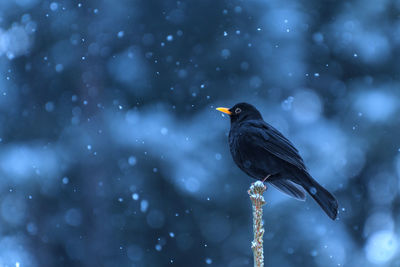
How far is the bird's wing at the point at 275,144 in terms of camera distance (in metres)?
3.27

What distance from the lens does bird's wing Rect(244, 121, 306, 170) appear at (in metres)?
3.27

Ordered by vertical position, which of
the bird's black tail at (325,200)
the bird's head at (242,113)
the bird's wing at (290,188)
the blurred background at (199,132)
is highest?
the blurred background at (199,132)

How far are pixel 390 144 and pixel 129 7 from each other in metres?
4.72

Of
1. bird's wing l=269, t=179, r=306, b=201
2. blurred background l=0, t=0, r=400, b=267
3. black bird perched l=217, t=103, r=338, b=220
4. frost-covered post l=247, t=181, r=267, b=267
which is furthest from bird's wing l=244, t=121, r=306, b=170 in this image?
blurred background l=0, t=0, r=400, b=267

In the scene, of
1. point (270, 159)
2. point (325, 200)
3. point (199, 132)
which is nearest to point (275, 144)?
point (270, 159)

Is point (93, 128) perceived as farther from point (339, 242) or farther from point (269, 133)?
point (269, 133)

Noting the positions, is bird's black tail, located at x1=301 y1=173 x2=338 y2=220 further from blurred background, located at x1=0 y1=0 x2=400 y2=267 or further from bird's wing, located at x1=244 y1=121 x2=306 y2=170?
blurred background, located at x1=0 y1=0 x2=400 y2=267

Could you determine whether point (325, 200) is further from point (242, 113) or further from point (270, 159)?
point (242, 113)

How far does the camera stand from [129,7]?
28.3 ft

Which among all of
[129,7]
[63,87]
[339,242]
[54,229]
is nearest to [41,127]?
[63,87]

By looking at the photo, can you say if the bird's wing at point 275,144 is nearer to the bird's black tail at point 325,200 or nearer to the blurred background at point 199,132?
the bird's black tail at point 325,200

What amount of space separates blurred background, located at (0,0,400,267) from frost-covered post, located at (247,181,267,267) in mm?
4787

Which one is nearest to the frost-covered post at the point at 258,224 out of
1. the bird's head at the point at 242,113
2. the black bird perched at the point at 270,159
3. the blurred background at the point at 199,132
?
the black bird perched at the point at 270,159

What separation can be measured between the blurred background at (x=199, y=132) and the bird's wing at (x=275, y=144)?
382 centimetres
